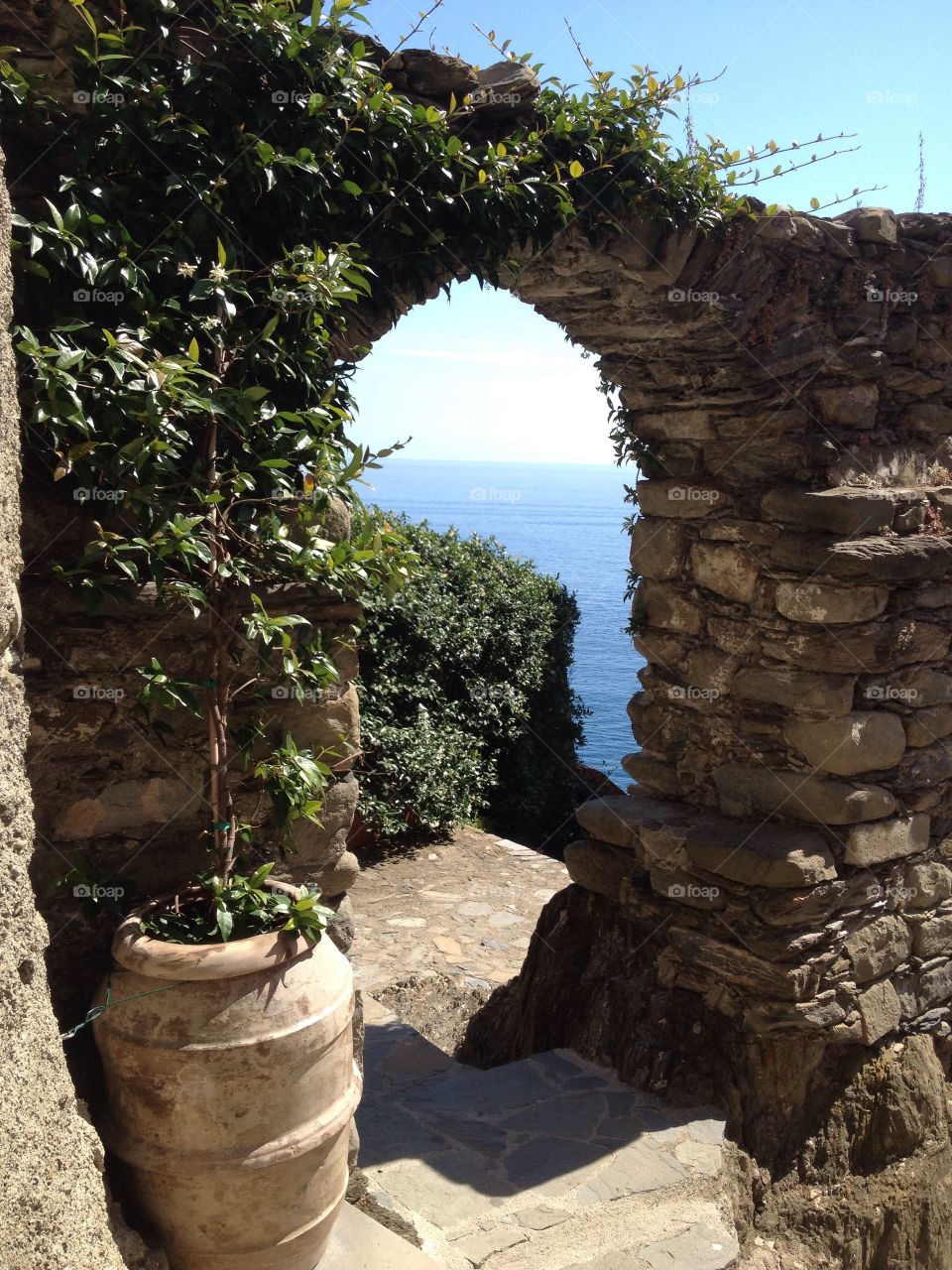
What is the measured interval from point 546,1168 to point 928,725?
1.98m

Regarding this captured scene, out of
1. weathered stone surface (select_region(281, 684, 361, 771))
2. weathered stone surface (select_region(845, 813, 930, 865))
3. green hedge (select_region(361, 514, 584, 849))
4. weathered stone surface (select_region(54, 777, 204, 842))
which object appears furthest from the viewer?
green hedge (select_region(361, 514, 584, 849))

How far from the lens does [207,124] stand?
231 centimetres

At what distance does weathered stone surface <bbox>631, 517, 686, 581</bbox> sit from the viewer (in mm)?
3951

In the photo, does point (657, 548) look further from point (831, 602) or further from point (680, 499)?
point (831, 602)

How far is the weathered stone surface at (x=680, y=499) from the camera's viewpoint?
12.5 ft

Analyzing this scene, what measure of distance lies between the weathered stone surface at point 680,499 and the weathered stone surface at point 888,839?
4.04ft

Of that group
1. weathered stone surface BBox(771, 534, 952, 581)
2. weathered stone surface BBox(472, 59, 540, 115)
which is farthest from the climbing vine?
weathered stone surface BBox(771, 534, 952, 581)

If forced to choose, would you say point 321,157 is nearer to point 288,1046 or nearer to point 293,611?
point 293,611

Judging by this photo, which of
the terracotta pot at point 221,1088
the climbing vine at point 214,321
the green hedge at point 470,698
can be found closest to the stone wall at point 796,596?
the climbing vine at point 214,321

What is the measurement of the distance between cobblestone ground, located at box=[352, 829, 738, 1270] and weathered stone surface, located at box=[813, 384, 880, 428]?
2415 mm

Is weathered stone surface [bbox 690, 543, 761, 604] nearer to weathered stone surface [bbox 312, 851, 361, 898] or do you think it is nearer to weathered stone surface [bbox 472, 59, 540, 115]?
weathered stone surface [bbox 472, 59, 540, 115]

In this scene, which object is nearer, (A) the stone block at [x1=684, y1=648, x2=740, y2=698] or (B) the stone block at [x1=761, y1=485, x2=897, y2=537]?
(B) the stone block at [x1=761, y1=485, x2=897, y2=537]

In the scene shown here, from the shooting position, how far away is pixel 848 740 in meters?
3.52

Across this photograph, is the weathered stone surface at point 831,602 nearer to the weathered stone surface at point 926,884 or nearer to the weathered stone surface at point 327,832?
the weathered stone surface at point 926,884
